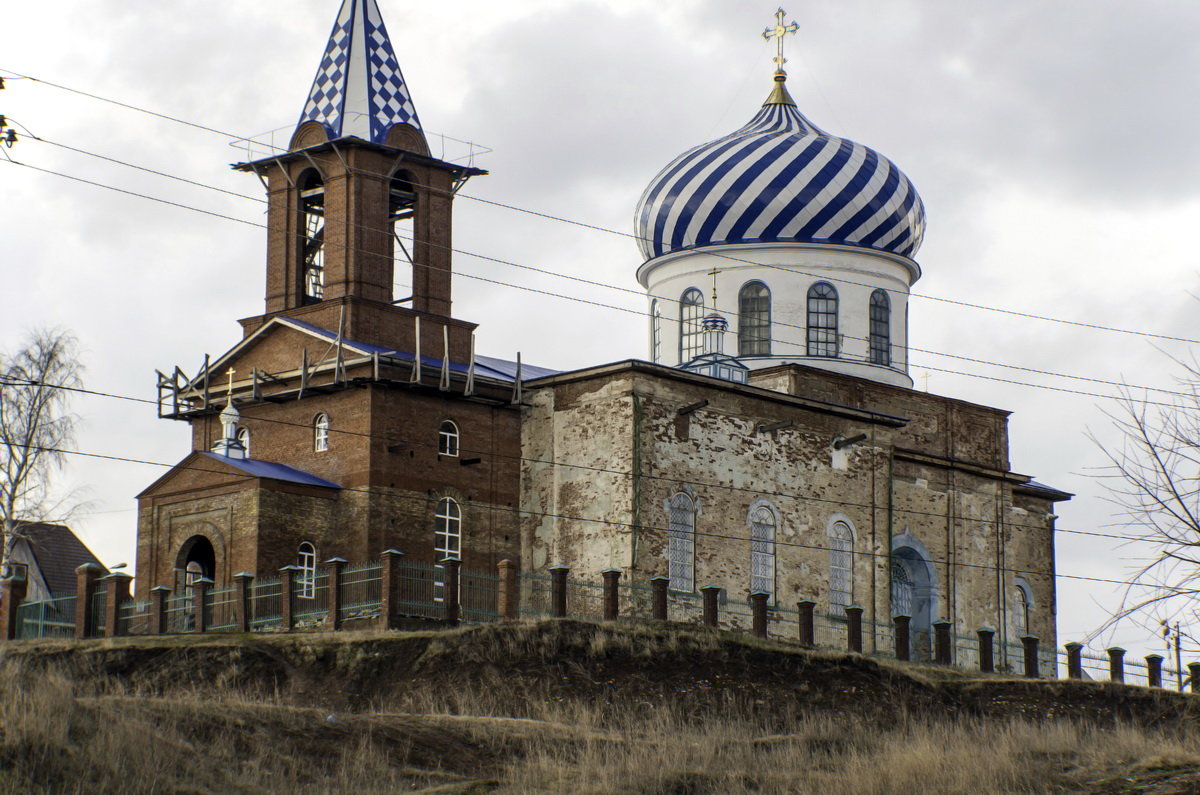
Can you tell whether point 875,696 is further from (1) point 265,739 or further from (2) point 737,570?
(1) point 265,739

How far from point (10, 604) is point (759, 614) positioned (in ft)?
39.7

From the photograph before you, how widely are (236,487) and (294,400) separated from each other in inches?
107

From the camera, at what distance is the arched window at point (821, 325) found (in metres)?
39.8

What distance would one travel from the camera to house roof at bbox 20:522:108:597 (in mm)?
46125

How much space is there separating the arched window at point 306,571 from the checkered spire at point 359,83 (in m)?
7.95

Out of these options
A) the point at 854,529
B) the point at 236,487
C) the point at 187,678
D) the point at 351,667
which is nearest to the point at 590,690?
the point at 351,667

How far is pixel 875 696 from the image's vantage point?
96.5 ft

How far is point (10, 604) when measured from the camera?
3206 cm

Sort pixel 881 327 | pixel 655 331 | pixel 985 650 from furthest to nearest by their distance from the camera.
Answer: pixel 655 331 → pixel 881 327 → pixel 985 650

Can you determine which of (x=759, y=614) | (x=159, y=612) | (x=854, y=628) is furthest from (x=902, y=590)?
(x=159, y=612)

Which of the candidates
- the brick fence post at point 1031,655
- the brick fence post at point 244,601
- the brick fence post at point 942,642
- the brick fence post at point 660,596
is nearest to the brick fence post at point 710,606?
the brick fence post at point 660,596

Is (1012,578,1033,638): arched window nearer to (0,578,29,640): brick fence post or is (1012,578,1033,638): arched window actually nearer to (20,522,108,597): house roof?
(0,578,29,640): brick fence post

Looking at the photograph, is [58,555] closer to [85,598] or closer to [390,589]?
[85,598]

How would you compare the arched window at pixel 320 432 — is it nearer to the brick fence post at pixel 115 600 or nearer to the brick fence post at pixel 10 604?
the brick fence post at pixel 115 600
